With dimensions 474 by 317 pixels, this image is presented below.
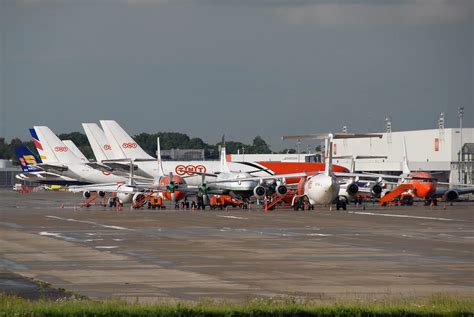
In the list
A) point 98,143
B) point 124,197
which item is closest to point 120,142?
point 98,143

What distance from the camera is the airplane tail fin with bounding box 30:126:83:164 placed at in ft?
456

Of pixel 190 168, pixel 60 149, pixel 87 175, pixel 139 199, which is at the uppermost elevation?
pixel 60 149

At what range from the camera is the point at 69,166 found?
135250 millimetres

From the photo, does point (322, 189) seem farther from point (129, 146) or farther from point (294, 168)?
point (129, 146)

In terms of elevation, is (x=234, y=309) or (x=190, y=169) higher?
(x=190, y=169)

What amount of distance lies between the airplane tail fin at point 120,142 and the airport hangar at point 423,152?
23.0 meters

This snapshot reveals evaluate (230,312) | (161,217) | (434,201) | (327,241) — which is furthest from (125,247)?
(434,201)

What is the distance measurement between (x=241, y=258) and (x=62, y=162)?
107139 millimetres

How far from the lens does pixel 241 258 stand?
34.1 metres

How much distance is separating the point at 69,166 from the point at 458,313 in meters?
119

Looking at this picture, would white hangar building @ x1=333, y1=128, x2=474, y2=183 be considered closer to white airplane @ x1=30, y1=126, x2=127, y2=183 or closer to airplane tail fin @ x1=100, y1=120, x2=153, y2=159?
airplane tail fin @ x1=100, y1=120, x2=153, y2=159

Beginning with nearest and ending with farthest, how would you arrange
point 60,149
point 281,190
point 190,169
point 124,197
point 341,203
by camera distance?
point 341,203
point 281,190
point 124,197
point 190,169
point 60,149

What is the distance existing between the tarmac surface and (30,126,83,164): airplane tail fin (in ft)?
265

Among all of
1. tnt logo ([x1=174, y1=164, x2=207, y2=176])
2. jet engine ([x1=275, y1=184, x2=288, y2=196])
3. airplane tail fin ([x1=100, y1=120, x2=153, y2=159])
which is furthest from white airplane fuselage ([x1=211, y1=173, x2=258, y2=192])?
airplane tail fin ([x1=100, y1=120, x2=153, y2=159])
